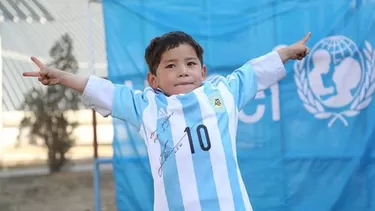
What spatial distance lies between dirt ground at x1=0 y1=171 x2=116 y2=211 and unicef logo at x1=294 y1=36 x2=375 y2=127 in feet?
5.89

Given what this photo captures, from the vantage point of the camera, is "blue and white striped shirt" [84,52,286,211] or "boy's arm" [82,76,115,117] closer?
"blue and white striped shirt" [84,52,286,211]

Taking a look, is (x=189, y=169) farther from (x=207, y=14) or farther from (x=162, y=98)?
(x=207, y=14)

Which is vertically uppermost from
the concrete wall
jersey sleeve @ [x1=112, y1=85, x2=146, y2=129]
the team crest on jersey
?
Answer: the concrete wall

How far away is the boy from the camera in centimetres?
194

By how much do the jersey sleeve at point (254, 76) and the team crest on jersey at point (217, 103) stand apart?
0.11 meters

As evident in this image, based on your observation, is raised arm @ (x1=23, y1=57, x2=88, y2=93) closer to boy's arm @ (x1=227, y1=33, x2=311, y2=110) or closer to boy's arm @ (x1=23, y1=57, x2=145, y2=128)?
boy's arm @ (x1=23, y1=57, x2=145, y2=128)

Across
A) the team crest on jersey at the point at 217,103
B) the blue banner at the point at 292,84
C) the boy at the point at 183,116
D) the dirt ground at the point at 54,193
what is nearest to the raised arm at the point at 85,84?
the boy at the point at 183,116

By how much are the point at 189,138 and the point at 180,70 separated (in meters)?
0.25

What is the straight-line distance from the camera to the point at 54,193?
5.09 metres

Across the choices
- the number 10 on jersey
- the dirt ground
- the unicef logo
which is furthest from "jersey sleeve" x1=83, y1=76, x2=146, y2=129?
the dirt ground

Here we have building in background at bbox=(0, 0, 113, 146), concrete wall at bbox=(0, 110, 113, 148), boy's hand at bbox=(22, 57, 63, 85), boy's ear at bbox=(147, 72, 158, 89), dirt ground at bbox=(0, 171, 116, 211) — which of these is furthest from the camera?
dirt ground at bbox=(0, 171, 116, 211)

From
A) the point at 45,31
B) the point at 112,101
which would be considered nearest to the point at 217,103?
the point at 112,101
